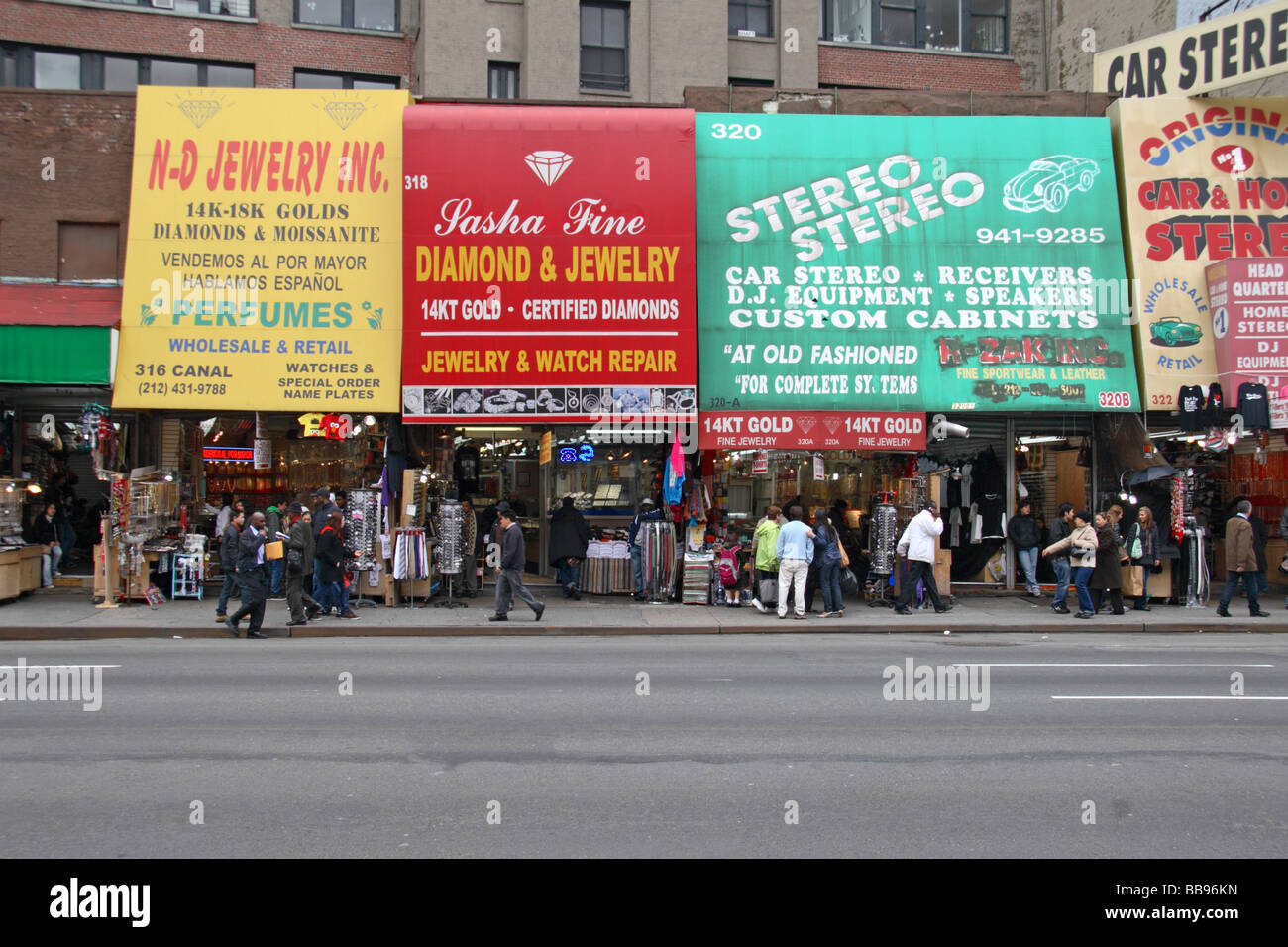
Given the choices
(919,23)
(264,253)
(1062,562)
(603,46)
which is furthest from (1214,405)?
(603,46)

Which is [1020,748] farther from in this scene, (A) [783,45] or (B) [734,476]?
(A) [783,45]

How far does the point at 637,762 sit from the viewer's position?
6.92 m

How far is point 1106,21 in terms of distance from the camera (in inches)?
1064

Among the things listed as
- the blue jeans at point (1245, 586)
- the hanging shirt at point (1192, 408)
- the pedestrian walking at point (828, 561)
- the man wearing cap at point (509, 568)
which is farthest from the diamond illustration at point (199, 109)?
the blue jeans at point (1245, 586)

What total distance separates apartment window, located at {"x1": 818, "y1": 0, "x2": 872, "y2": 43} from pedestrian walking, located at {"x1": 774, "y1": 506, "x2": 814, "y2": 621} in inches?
702

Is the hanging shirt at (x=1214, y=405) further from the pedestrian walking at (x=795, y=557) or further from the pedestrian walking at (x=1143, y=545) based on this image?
the pedestrian walking at (x=795, y=557)

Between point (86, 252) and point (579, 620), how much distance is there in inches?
424

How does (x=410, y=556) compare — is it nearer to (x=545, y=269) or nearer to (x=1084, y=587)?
(x=545, y=269)

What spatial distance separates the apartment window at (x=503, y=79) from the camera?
26.2 meters

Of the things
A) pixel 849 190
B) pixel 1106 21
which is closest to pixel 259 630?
pixel 849 190

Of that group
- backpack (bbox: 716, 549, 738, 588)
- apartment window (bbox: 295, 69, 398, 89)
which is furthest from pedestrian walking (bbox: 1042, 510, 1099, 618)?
apartment window (bbox: 295, 69, 398, 89)

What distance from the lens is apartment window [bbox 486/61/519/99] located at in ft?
85.9

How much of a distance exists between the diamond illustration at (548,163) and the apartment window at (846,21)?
14506mm

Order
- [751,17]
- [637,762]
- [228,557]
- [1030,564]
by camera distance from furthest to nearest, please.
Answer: [751,17]
[1030,564]
[228,557]
[637,762]
